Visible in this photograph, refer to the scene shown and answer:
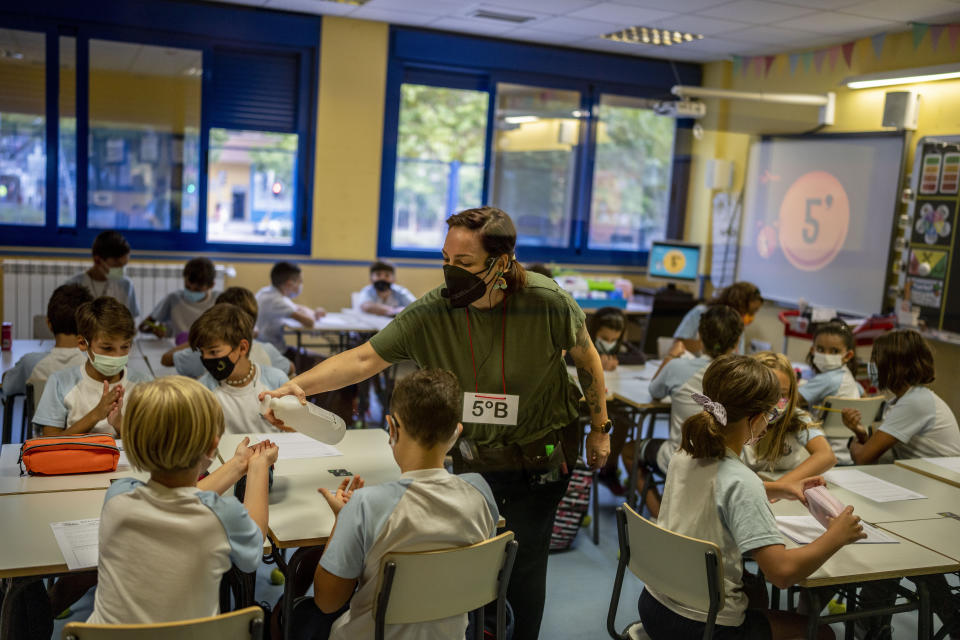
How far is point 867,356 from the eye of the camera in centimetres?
598

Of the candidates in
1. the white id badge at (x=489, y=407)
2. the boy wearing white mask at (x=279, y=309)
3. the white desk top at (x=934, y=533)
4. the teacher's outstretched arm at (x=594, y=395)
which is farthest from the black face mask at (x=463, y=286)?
the boy wearing white mask at (x=279, y=309)

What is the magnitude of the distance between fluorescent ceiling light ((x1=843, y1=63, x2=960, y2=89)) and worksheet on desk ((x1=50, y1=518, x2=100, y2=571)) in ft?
18.7

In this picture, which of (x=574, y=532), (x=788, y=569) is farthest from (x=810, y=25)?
(x=788, y=569)

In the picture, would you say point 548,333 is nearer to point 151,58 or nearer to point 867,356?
point 867,356

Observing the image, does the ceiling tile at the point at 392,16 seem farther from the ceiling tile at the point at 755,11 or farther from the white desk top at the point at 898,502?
the white desk top at the point at 898,502

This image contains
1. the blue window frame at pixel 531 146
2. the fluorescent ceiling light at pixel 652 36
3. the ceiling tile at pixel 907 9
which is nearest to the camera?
the ceiling tile at pixel 907 9

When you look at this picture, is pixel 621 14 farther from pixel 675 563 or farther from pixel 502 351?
pixel 675 563

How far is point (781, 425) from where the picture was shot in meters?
2.89

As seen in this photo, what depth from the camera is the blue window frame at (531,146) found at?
24.1 ft

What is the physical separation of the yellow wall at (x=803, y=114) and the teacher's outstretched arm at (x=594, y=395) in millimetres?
3995

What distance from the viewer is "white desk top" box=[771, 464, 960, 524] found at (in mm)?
2684

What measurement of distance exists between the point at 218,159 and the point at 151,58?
900 millimetres

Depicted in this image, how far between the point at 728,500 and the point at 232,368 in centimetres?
173

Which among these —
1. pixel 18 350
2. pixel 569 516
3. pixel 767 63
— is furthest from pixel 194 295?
pixel 767 63
